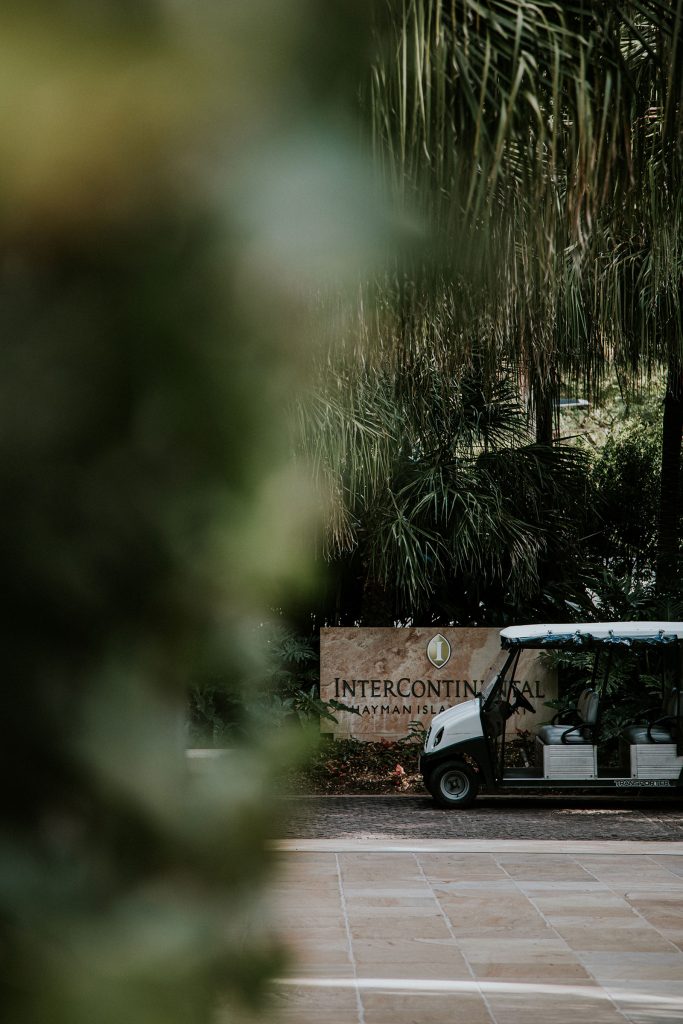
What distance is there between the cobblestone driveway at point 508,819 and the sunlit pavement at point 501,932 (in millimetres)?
609

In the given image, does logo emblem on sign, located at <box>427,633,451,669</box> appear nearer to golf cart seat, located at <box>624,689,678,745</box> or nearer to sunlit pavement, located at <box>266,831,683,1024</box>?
golf cart seat, located at <box>624,689,678,745</box>

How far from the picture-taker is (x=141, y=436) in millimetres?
433

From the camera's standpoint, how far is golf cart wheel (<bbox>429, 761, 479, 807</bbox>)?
416 inches

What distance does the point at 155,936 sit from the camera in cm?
42

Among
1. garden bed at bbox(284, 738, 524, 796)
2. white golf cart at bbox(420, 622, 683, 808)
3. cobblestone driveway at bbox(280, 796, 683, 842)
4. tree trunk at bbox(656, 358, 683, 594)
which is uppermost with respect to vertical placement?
tree trunk at bbox(656, 358, 683, 594)

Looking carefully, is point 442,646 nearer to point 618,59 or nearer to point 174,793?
point 618,59

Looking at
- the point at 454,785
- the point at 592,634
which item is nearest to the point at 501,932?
the point at 454,785

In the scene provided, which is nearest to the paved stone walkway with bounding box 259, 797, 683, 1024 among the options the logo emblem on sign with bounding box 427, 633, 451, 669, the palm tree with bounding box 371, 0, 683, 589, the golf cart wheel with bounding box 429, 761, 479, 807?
the golf cart wheel with bounding box 429, 761, 479, 807

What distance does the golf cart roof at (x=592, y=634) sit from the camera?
10516 mm

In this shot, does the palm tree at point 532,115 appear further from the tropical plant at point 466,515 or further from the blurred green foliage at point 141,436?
the tropical plant at point 466,515

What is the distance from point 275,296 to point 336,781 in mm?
11646

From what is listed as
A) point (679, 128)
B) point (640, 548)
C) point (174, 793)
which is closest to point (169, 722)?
point (174, 793)

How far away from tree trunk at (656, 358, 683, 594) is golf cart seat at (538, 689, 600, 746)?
3.14 m

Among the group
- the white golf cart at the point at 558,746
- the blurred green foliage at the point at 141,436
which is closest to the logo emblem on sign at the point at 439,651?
the white golf cart at the point at 558,746
